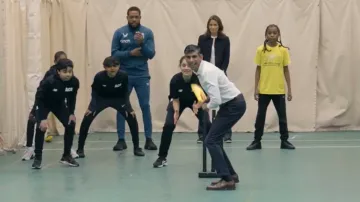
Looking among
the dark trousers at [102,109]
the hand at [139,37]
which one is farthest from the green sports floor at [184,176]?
the hand at [139,37]

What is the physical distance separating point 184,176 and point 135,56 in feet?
8.44

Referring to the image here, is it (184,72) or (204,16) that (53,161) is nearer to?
(184,72)

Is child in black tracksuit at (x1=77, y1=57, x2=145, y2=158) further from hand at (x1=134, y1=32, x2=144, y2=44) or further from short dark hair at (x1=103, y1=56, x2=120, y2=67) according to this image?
hand at (x1=134, y1=32, x2=144, y2=44)

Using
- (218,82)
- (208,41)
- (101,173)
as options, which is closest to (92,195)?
(101,173)

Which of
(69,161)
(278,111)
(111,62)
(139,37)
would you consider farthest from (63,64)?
(278,111)

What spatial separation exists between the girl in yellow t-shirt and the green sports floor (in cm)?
31

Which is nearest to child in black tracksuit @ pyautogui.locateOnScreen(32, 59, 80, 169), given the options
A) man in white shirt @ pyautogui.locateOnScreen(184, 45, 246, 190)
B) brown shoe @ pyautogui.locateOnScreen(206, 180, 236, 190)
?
man in white shirt @ pyautogui.locateOnScreen(184, 45, 246, 190)

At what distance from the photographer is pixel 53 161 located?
27.4 feet

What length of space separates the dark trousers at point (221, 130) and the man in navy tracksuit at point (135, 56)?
2861mm

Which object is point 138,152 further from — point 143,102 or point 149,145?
point 143,102

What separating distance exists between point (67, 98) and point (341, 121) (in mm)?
5343

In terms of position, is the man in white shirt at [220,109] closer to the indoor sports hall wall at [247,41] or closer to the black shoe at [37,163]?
the black shoe at [37,163]

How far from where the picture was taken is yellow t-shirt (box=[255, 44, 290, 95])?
29.2 feet

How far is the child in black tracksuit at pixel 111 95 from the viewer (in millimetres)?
8375
